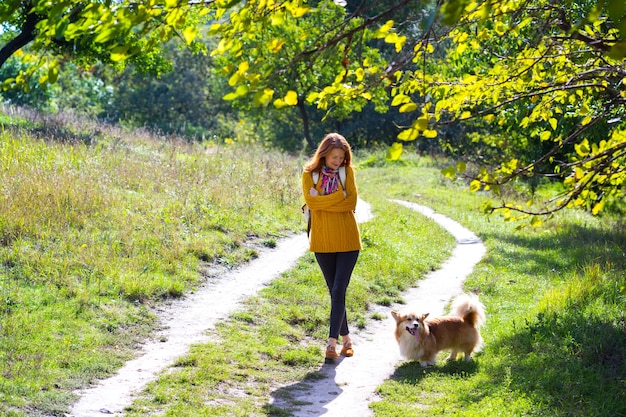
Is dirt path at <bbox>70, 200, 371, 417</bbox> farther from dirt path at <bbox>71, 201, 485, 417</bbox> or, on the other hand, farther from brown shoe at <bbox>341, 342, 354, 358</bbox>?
brown shoe at <bbox>341, 342, 354, 358</bbox>

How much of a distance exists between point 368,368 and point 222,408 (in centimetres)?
214

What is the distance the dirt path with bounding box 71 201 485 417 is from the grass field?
0.63ft

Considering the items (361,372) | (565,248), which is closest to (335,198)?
(361,372)

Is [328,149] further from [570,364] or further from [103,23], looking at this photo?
[103,23]

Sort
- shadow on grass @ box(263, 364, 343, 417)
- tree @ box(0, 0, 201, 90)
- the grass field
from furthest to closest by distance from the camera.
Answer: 1. the grass field
2. shadow on grass @ box(263, 364, 343, 417)
3. tree @ box(0, 0, 201, 90)

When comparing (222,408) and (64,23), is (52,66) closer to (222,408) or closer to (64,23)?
(64,23)

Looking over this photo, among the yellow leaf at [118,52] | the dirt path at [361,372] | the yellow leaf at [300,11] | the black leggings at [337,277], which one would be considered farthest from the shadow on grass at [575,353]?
the yellow leaf at [118,52]

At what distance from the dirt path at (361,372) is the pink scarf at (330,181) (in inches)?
77.0

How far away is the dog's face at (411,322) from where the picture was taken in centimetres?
790

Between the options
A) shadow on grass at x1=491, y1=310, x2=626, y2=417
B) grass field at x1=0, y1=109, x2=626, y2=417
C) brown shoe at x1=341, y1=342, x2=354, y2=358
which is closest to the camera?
shadow on grass at x1=491, y1=310, x2=626, y2=417

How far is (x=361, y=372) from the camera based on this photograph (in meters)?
8.24

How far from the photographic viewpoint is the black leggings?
8344 mm

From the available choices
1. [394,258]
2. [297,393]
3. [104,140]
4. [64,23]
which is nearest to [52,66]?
[64,23]

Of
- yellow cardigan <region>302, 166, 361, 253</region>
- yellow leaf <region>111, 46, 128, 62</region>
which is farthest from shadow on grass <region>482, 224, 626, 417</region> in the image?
yellow leaf <region>111, 46, 128, 62</region>
